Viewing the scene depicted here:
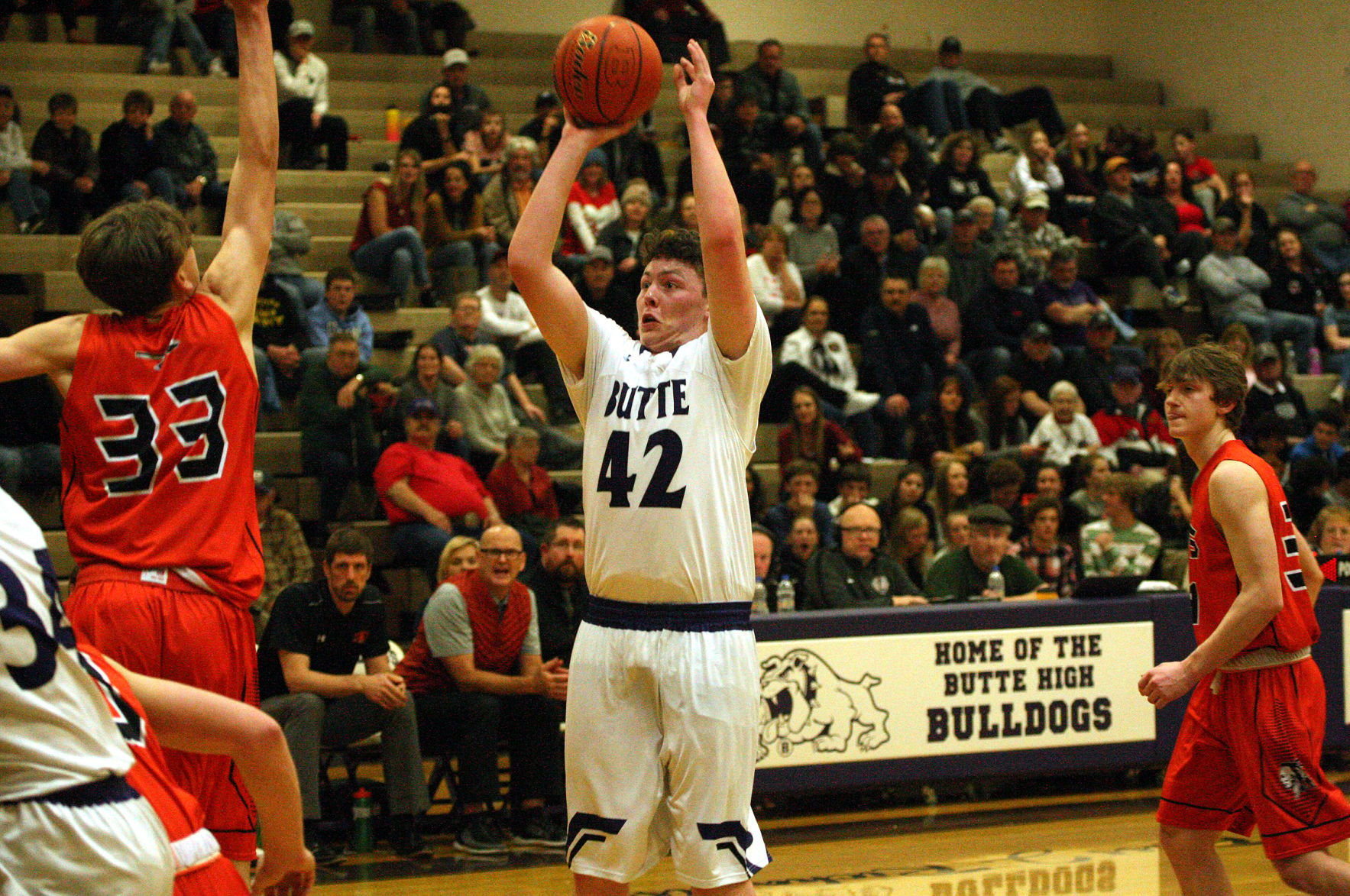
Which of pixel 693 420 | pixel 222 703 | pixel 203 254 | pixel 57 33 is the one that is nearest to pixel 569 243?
pixel 203 254

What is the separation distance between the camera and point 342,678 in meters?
7.01

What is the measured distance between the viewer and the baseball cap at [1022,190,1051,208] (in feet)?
45.2

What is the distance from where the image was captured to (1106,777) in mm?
8594

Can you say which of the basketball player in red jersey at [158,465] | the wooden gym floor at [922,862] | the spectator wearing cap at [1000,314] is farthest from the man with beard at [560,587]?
the spectator wearing cap at [1000,314]

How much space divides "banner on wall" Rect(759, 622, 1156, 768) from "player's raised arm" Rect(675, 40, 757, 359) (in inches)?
149

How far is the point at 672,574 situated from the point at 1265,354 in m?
10.5

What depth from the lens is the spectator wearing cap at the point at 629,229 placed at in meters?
11.8

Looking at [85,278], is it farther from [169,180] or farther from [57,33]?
[57,33]

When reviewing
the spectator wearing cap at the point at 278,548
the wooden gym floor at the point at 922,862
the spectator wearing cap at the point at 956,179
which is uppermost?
the spectator wearing cap at the point at 956,179

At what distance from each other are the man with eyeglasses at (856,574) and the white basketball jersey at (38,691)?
6.19 meters

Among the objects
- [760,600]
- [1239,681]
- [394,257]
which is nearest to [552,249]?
[1239,681]

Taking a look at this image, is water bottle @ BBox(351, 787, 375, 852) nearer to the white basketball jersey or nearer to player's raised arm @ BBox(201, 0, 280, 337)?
player's raised arm @ BBox(201, 0, 280, 337)

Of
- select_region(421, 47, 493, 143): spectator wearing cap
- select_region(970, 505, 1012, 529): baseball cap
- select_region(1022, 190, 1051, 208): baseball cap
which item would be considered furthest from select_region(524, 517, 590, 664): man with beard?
select_region(1022, 190, 1051, 208): baseball cap

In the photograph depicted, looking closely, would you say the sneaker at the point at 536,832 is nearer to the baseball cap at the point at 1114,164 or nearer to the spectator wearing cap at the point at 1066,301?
the spectator wearing cap at the point at 1066,301
